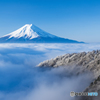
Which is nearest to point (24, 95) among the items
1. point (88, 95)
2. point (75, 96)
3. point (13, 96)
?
point (13, 96)

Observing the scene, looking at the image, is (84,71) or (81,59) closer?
(84,71)

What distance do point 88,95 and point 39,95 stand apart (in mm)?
4156

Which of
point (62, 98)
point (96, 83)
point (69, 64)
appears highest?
point (69, 64)

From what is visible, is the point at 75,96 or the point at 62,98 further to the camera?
the point at 62,98

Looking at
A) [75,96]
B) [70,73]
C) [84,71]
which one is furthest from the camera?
[70,73]

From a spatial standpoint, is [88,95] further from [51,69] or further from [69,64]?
[51,69]

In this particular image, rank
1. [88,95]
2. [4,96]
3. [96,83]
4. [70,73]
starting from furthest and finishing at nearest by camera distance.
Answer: [70,73] → [4,96] → [96,83] → [88,95]

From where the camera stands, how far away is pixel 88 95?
255 inches

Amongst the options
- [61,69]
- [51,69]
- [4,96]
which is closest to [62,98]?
[4,96]

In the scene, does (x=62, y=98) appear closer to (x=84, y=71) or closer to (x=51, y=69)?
(x=84, y=71)

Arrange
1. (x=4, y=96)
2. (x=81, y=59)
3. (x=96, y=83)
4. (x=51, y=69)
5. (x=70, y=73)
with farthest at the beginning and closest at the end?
(x=51, y=69) < (x=81, y=59) < (x=70, y=73) < (x=4, y=96) < (x=96, y=83)

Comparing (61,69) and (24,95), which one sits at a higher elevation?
(61,69)

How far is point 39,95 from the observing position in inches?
360

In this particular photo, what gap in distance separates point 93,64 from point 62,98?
18.8ft
